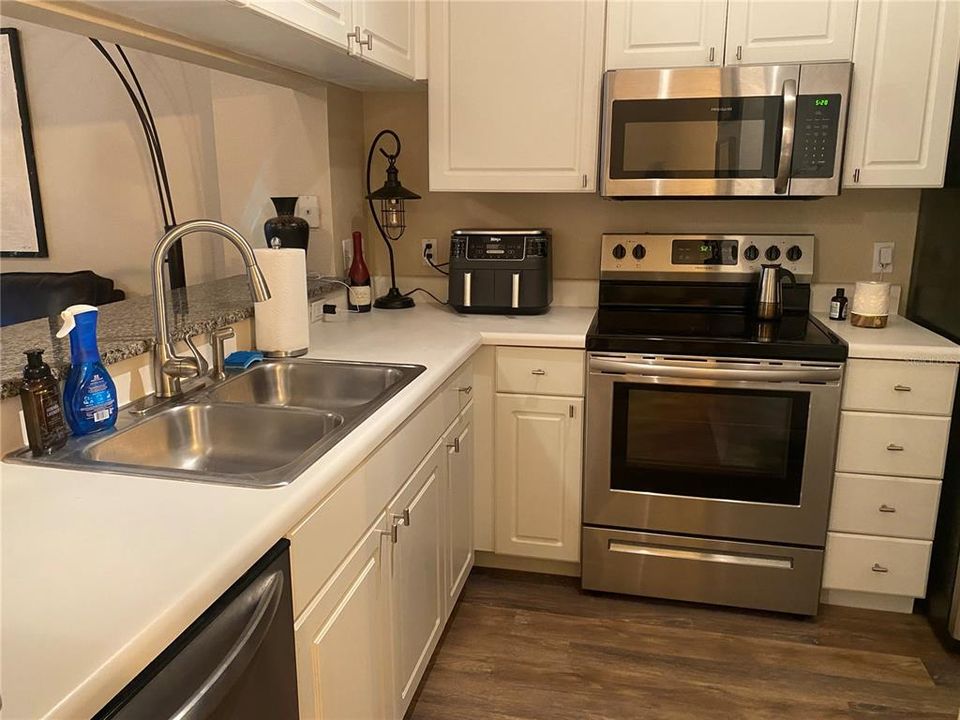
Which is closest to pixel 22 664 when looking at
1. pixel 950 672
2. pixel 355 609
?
pixel 355 609

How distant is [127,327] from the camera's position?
1.70 metres

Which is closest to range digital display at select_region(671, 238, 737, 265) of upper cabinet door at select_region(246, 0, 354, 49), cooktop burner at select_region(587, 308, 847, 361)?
cooktop burner at select_region(587, 308, 847, 361)

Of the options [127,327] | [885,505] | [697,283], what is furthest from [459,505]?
[885,505]

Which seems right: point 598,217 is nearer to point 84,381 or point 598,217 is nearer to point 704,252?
point 704,252

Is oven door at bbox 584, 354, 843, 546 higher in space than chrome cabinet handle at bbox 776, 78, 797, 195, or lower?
lower

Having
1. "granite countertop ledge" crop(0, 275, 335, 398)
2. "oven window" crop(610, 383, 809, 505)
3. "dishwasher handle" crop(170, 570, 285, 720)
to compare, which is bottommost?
"oven window" crop(610, 383, 809, 505)

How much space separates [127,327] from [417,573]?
0.89 m

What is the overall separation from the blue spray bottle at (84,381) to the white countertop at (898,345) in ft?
6.44

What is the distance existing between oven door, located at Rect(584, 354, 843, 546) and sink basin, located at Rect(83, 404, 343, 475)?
40.0 inches

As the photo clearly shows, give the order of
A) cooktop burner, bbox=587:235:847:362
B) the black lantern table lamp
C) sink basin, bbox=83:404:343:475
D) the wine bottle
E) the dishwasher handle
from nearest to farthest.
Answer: the dishwasher handle < sink basin, bbox=83:404:343:475 < cooktop burner, bbox=587:235:847:362 < the wine bottle < the black lantern table lamp

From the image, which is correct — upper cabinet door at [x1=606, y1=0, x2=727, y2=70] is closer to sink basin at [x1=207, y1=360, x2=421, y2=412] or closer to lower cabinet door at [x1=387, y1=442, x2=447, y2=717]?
sink basin at [x1=207, y1=360, x2=421, y2=412]

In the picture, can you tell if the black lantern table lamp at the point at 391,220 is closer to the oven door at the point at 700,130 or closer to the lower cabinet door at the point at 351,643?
the oven door at the point at 700,130

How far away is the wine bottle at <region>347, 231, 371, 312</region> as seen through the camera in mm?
2719

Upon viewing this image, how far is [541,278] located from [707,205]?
2.24ft
